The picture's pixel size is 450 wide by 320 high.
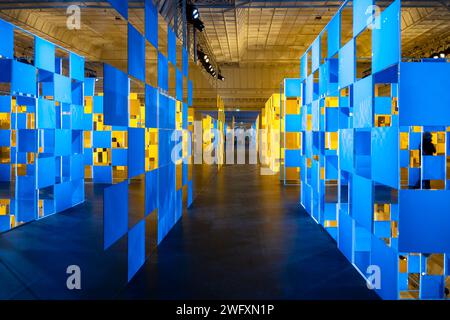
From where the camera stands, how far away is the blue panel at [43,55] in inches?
278

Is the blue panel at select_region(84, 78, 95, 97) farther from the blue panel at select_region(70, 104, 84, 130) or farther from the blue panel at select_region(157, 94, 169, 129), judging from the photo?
the blue panel at select_region(157, 94, 169, 129)

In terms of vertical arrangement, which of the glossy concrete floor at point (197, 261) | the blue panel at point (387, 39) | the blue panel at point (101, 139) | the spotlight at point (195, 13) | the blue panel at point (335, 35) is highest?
the spotlight at point (195, 13)

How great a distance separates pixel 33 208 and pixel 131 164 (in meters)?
4.16

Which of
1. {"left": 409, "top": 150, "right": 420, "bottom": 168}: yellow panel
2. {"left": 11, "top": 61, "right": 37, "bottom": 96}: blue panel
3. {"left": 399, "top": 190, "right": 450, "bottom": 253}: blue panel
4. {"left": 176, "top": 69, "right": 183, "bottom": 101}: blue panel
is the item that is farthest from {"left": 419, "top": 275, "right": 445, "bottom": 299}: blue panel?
{"left": 409, "top": 150, "right": 420, "bottom": 168}: yellow panel

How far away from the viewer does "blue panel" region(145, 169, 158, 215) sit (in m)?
4.79

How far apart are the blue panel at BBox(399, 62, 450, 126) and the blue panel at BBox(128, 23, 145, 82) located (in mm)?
2360

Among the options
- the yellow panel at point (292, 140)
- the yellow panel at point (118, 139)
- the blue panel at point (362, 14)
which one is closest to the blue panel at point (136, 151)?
the blue panel at point (362, 14)

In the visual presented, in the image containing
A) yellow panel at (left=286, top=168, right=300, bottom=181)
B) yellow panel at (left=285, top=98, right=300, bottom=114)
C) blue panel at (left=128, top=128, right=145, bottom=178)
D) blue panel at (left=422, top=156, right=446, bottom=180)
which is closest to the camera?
blue panel at (left=128, top=128, right=145, bottom=178)

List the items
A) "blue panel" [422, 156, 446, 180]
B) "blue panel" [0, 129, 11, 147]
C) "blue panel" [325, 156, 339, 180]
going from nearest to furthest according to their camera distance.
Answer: "blue panel" [422, 156, 446, 180] < "blue panel" [325, 156, 339, 180] < "blue panel" [0, 129, 11, 147]

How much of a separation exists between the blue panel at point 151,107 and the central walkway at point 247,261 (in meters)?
1.54

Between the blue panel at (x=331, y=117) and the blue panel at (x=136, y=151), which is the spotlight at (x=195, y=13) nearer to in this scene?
the blue panel at (x=331, y=117)

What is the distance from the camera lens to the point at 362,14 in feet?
13.7

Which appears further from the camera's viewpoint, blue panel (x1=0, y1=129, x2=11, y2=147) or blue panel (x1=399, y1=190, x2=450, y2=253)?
blue panel (x1=0, y1=129, x2=11, y2=147)
